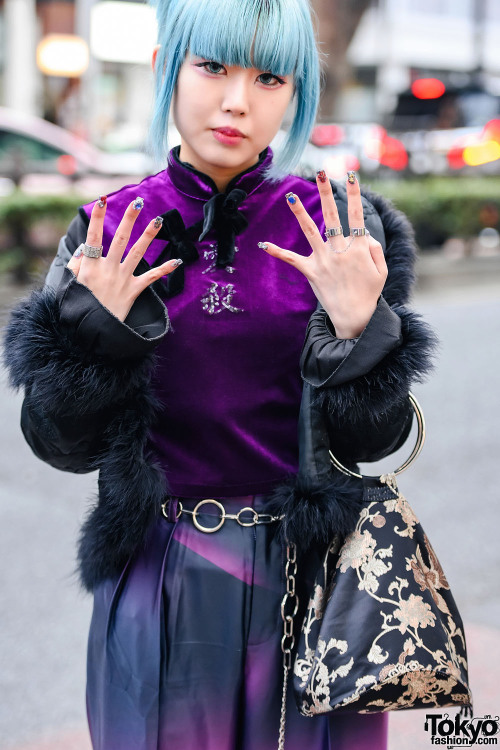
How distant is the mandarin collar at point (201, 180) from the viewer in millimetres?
1667

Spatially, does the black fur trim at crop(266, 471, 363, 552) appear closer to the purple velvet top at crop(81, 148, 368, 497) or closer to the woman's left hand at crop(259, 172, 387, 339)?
the purple velvet top at crop(81, 148, 368, 497)

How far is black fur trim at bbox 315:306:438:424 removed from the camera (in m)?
1.50

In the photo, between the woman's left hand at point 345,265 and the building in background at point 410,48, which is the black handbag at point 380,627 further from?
the building in background at point 410,48

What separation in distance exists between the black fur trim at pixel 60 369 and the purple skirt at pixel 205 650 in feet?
0.91

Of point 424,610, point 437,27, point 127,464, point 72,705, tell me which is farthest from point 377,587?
point 437,27

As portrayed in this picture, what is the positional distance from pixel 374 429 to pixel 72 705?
6.85ft

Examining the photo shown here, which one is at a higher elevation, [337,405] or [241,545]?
[337,405]

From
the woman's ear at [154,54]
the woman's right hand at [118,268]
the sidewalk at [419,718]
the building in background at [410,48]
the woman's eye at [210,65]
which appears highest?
the building in background at [410,48]

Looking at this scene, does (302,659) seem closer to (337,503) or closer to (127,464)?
(337,503)

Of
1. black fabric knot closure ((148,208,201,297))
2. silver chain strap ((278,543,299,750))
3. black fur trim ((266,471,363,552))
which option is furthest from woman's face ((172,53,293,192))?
silver chain strap ((278,543,299,750))

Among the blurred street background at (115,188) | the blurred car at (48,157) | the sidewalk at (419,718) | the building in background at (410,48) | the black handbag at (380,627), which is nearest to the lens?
the black handbag at (380,627)

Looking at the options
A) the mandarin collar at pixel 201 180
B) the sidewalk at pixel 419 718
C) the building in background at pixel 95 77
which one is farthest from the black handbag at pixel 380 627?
the building in background at pixel 95 77

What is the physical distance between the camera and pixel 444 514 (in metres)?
4.63

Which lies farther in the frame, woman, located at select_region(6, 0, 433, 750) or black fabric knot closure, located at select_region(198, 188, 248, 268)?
black fabric knot closure, located at select_region(198, 188, 248, 268)
